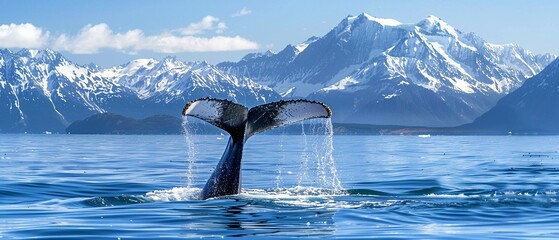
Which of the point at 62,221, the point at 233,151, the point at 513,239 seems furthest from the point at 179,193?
the point at 513,239

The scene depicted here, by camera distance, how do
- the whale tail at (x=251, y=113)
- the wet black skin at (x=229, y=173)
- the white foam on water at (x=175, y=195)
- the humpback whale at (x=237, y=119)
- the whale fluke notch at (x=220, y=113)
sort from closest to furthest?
1. the whale fluke notch at (x=220, y=113)
2. the whale tail at (x=251, y=113)
3. the humpback whale at (x=237, y=119)
4. the wet black skin at (x=229, y=173)
5. the white foam on water at (x=175, y=195)

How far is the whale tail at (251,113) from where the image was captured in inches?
585

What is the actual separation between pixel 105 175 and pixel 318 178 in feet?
24.1

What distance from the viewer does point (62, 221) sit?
14594mm

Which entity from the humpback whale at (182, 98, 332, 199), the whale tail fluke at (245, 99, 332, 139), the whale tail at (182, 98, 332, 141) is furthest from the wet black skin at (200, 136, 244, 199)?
the whale tail fluke at (245, 99, 332, 139)

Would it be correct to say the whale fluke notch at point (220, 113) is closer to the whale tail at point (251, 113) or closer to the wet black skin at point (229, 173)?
the whale tail at point (251, 113)

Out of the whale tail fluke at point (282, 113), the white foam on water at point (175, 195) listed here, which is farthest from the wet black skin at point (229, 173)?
the white foam on water at point (175, 195)

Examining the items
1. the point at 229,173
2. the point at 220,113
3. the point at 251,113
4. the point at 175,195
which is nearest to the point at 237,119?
the point at 251,113

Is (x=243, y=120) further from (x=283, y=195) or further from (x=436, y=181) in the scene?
(x=436, y=181)

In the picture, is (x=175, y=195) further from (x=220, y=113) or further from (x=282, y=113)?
(x=282, y=113)

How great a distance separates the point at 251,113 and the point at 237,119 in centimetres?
28

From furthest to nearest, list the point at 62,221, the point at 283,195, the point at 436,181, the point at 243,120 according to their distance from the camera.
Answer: the point at 436,181 → the point at 283,195 → the point at 243,120 → the point at 62,221

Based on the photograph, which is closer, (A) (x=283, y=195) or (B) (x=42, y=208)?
(B) (x=42, y=208)

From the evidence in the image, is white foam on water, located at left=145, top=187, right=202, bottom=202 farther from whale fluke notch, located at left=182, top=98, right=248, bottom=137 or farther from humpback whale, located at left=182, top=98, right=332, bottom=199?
whale fluke notch, located at left=182, top=98, right=248, bottom=137
